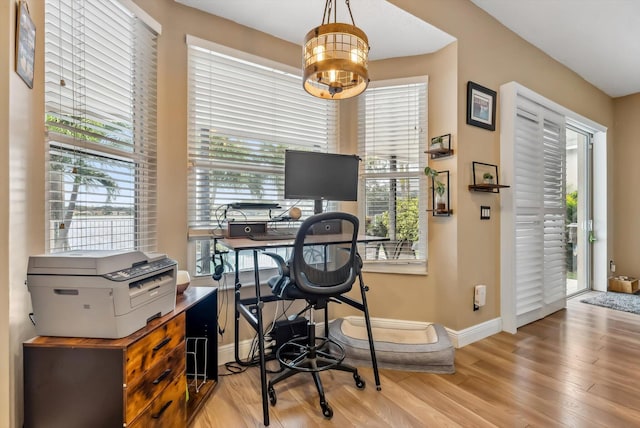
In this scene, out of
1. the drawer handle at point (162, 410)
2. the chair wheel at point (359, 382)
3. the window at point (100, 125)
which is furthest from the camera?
the chair wheel at point (359, 382)

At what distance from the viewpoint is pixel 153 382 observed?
124 cm

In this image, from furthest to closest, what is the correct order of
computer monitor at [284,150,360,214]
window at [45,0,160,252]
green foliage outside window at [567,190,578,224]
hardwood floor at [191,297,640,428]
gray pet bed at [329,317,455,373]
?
green foliage outside window at [567,190,578,224]
computer monitor at [284,150,360,214]
gray pet bed at [329,317,455,373]
hardwood floor at [191,297,640,428]
window at [45,0,160,252]

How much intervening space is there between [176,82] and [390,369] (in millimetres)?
2543

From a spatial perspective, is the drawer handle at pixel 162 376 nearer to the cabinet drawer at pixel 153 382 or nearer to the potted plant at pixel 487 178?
the cabinet drawer at pixel 153 382

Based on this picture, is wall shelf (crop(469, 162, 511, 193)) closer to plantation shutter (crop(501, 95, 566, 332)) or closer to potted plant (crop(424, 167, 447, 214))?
plantation shutter (crop(501, 95, 566, 332))

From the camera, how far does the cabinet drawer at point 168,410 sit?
120 centimetres

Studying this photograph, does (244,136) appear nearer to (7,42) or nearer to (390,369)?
(7,42)

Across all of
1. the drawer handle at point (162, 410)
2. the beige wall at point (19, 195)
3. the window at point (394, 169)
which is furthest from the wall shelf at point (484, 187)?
the beige wall at point (19, 195)

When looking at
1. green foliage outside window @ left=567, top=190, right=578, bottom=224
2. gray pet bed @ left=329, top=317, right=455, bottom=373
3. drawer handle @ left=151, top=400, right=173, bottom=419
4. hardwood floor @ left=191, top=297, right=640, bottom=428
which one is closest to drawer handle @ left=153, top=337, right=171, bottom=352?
drawer handle @ left=151, top=400, right=173, bottom=419

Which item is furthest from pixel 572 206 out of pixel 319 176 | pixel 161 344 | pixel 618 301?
pixel 161 344

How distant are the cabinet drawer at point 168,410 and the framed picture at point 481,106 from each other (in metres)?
Result: 2.81

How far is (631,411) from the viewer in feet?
5.55

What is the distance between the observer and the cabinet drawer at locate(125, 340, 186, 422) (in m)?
1.11

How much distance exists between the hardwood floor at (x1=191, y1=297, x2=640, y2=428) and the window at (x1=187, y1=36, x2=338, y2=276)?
3.19 ft
